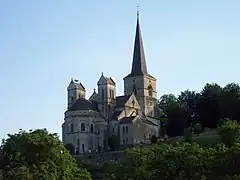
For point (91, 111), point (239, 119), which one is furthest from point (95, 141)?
point (239, 119)

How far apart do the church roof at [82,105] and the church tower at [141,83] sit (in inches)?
356

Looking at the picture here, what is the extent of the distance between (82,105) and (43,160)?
5471 centimetres

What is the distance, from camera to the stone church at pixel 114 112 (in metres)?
108

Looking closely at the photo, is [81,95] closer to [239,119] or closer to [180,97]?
[180,97]

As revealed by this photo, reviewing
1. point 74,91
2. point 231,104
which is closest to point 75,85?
point 74,91

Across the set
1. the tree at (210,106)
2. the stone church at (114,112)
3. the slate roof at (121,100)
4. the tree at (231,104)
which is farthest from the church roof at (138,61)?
the tree at (231,104)

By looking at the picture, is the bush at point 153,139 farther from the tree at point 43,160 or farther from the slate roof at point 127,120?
the tree at point 43,160

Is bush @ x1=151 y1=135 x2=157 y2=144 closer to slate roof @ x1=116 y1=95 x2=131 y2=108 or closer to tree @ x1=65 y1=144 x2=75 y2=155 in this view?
slate roof @ x1=116 y1=95 x2=131 y2=108

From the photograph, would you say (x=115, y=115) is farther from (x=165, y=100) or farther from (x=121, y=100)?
(x=165, y=100)

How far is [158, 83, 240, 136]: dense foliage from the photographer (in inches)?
4154

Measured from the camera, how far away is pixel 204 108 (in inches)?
4382

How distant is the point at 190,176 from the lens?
4959cm

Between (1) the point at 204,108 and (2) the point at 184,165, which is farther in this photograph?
(1) the point at 204,108

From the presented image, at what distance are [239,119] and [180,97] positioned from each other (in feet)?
62.4
